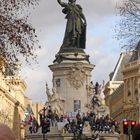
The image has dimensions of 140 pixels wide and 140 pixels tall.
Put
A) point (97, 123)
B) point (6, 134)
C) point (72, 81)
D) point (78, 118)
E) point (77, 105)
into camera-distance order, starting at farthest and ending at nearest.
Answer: point (72, 81) < point (77, 105) < point (97, 123) < point (78, 118) < point (6, 134)

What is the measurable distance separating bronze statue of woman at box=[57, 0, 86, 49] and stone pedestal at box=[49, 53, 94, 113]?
81.3 inches

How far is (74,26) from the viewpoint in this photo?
66.2 meters

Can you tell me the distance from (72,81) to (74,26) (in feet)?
18.4

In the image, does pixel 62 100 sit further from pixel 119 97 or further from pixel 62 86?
pixel 119 97

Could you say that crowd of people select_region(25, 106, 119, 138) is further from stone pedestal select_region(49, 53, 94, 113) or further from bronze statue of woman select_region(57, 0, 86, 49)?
bronze statue of woman select_region(57, 0, 86, 49)

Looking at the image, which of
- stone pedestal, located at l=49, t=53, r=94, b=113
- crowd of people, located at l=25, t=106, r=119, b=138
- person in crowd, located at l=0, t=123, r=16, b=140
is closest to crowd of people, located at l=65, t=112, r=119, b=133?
crowd of people, located at l=25, t=106, r=119, b=138

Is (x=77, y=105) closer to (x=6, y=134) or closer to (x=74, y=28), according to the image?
(x=74, y=28)

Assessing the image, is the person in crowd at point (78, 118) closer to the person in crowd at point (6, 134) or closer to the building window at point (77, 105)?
the building window at point (77, 105)

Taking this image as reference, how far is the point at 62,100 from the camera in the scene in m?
64.1

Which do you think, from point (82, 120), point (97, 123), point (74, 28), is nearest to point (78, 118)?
point (82, 120)

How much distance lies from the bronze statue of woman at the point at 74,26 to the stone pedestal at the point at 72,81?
6.77 feet

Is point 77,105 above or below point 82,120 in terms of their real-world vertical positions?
above

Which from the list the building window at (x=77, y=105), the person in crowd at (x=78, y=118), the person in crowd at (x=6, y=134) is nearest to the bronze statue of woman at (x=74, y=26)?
the building window at (x=77, y=105)

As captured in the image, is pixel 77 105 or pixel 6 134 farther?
pixel 77 105
